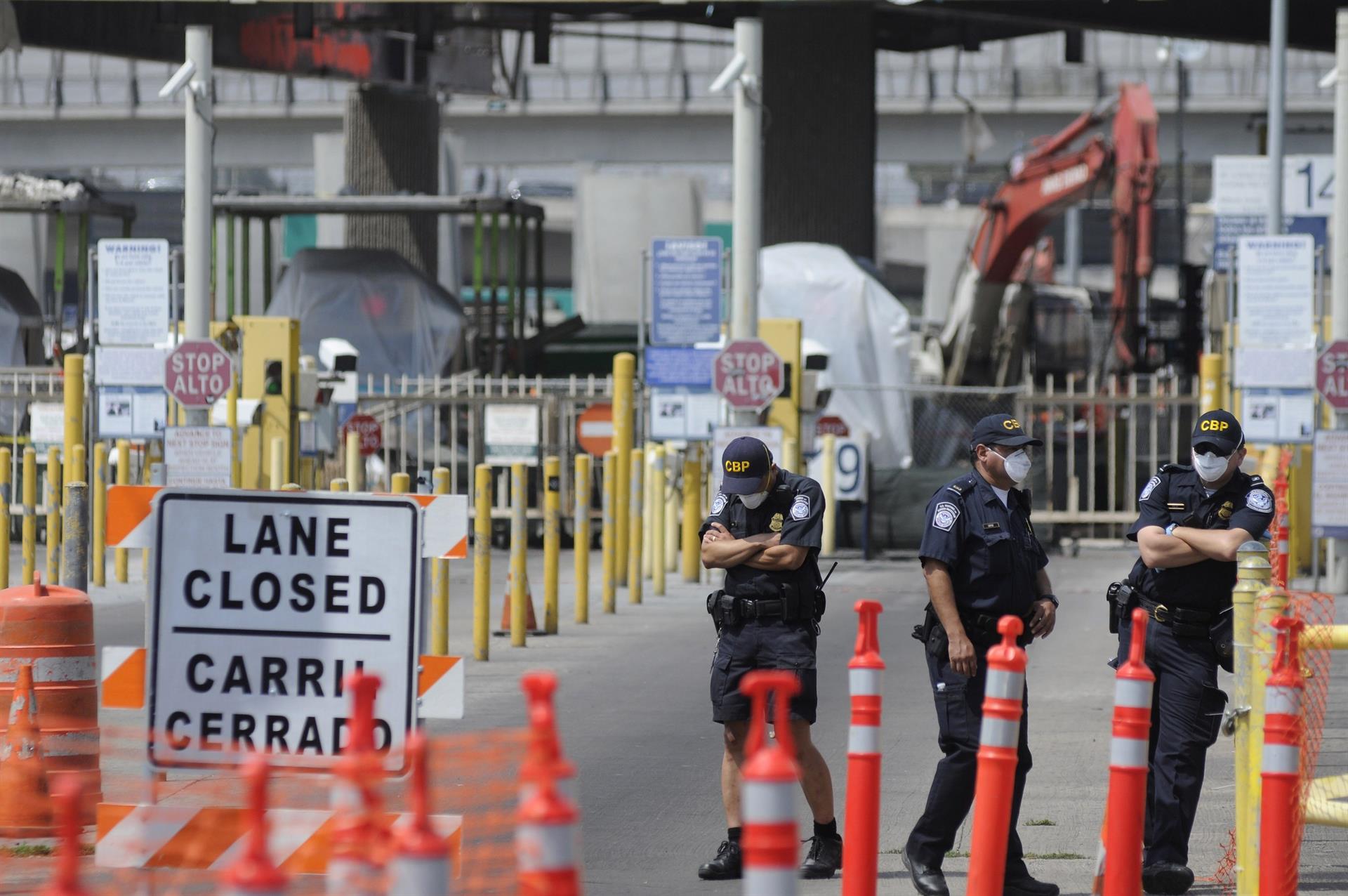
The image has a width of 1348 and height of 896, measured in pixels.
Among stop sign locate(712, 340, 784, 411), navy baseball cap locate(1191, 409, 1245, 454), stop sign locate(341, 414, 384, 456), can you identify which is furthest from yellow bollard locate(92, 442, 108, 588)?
navy baseball cap locate(1191, 409, 1245, 454)

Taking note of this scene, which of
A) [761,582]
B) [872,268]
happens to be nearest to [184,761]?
[761,582]

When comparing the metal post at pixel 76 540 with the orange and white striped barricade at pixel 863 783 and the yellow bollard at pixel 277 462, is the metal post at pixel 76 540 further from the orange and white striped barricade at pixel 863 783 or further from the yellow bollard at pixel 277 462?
the yellow bollard at pixel 277 462

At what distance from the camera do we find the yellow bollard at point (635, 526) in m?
18.8

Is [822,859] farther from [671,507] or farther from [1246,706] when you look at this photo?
[671,507]

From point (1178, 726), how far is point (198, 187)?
13876 mm

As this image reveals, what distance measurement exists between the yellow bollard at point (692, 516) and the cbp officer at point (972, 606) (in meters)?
12.8

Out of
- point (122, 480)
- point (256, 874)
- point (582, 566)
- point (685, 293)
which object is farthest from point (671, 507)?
point (256, 874)

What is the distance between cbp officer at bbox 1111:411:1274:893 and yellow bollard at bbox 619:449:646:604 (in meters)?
10.7

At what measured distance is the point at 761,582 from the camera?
8.20 metres

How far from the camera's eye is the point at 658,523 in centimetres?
2088

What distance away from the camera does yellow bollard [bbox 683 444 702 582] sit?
20.8 meters

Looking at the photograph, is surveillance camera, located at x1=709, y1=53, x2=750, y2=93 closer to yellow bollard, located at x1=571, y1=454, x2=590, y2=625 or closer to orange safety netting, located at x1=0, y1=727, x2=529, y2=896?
yellow bollard, located at x1=571, y1=454, x2=590, y2=625

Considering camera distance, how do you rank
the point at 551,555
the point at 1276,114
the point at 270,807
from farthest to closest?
the point at 1276,114 → the point at 551,555 → the point at 270,807

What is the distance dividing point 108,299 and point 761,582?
1220 cm
